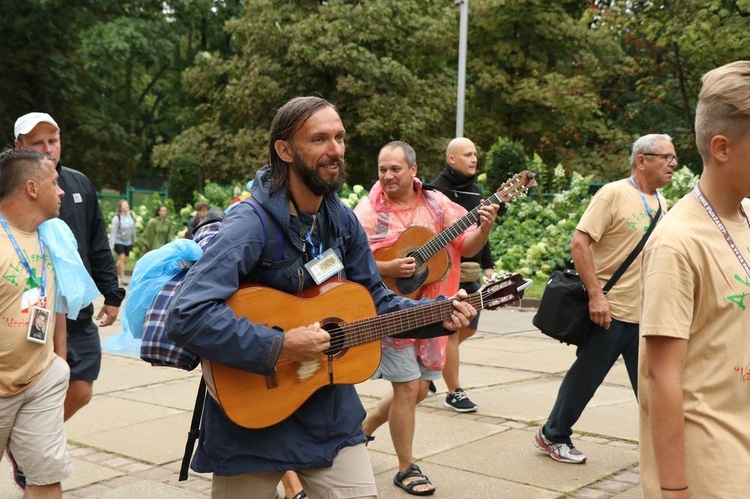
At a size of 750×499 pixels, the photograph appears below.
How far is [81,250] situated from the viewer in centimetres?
504

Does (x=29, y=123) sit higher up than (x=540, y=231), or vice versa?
(x=29, y=123)

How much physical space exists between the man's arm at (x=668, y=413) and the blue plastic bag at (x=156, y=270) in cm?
172

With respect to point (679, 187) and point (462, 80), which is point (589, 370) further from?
point (462, 80)

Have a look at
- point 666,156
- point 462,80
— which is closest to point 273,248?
point 666,156

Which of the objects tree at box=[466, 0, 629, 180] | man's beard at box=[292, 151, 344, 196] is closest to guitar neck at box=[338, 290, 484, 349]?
man's beard at box=[292, 151, 344, 196]

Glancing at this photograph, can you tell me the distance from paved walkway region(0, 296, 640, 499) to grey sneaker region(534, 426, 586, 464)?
5 cm

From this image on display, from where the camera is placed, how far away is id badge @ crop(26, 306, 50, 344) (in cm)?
396

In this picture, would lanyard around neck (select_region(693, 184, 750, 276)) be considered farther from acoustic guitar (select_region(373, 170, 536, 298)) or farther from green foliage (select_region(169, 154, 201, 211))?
green foliage (select_region(169, 154, 201, 211))

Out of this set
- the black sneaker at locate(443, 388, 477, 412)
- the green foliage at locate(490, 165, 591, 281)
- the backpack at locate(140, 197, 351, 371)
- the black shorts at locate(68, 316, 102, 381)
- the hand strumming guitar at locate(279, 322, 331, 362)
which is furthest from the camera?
the green foliage at locate(490, 165, 591, 281)

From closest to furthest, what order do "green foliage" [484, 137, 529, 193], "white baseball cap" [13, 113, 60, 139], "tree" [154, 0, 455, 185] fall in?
"white baseball cap" [13, 113, 60, 139] → "green foliage" [484, 137, 529, 193] → "tree" [154, 0, 455, 185]

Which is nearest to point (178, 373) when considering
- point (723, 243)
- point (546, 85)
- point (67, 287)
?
point (67, 287)

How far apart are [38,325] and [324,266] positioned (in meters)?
1.54

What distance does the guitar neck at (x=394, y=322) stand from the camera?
3381 millimetres

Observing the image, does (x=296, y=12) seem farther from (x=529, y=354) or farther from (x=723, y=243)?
(x=723, y=243)
